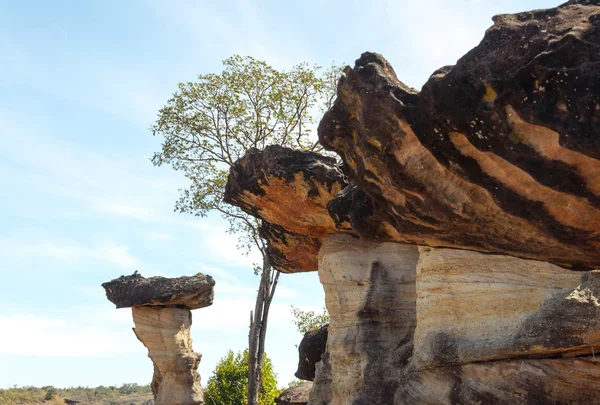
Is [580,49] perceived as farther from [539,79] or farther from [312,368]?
[312,368]

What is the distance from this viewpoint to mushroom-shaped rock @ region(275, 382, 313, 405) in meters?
14.4

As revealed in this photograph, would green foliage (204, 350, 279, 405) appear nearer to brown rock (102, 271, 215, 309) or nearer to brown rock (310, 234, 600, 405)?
brown rock (102, 271, 215, 309)

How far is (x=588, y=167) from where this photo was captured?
141 inches

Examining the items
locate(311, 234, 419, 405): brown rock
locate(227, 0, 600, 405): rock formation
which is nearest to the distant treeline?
locate(311, 234, 419, 405): brown rock

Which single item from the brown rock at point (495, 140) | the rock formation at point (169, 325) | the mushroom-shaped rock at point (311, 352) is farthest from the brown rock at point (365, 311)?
the rock formation at point (169, 325)

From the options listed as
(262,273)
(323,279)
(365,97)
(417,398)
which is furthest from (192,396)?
(365,97)

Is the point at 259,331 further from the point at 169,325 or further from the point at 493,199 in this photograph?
the point at 493,199

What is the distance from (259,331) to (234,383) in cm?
334

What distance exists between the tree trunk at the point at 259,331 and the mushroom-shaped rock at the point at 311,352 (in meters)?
3.83

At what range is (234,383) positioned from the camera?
20.8 metres

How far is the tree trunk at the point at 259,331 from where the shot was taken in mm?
17797

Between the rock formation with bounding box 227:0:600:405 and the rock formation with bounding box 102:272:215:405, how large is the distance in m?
10.8

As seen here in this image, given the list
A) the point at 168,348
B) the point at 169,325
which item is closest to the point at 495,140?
the point at 169,325

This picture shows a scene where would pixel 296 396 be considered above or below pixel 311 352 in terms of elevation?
below
